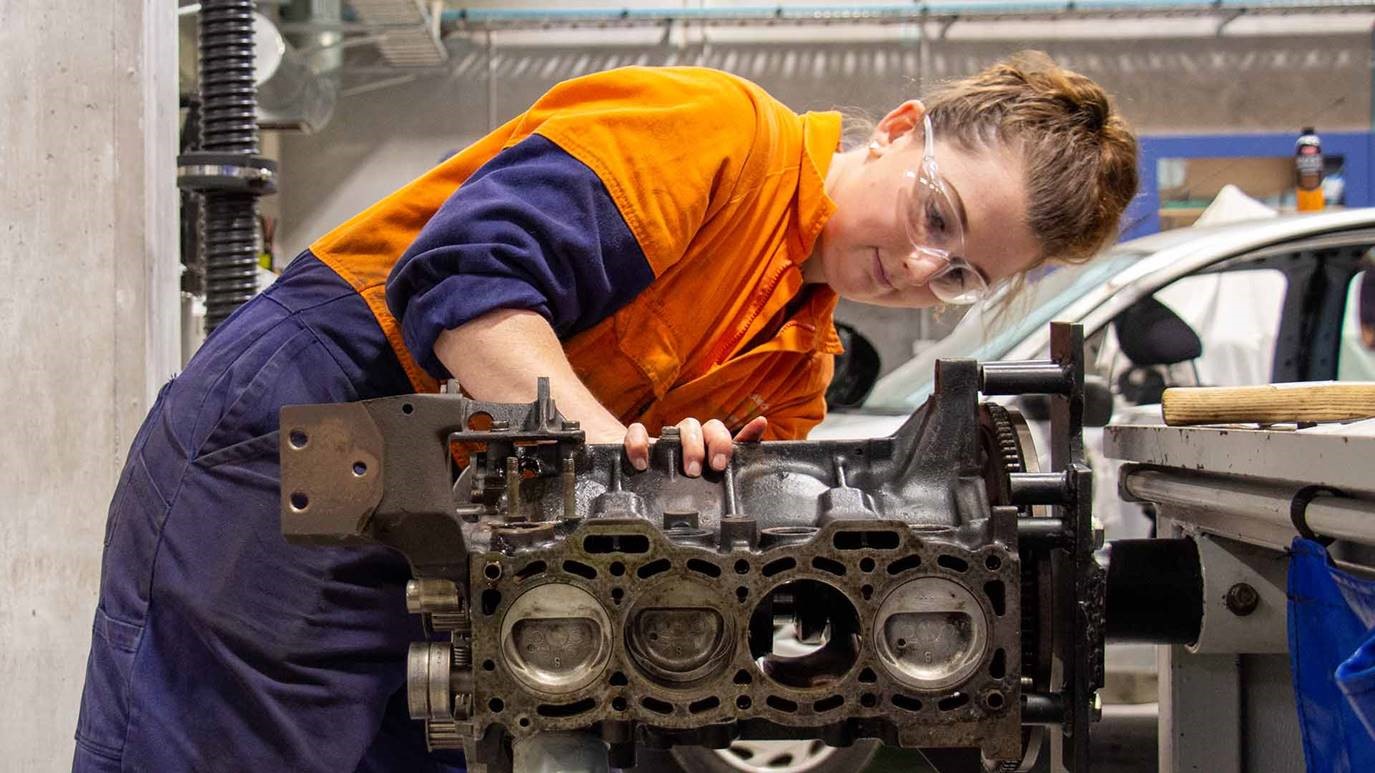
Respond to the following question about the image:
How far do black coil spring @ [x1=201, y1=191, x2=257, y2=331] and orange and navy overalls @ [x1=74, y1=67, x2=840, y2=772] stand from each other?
0.96m

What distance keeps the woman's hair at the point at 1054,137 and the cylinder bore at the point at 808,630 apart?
0.65 m

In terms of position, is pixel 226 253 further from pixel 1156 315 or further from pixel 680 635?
pixel 1156 315

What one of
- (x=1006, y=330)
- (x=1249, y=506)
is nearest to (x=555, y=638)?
(x=1249, y=506)

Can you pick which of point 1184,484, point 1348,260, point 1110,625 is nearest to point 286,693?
point 1110,625

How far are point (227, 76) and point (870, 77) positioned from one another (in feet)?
15.5

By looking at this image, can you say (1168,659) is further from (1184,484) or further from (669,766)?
(669,766)

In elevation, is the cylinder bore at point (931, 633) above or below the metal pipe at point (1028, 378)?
below

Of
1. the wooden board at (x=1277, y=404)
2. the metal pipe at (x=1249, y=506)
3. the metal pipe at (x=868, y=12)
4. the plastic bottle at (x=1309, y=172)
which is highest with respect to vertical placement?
the metal pipe at (x=868, y=12)

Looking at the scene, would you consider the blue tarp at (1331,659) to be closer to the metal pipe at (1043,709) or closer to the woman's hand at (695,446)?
the metal pipe at (1043,709)

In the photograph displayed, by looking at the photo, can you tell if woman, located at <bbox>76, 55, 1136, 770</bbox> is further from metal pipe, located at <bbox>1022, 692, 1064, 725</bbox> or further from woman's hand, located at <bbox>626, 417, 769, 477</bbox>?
metal pipe, located at <bbox>1022, 692, 1064, 725</bbox>

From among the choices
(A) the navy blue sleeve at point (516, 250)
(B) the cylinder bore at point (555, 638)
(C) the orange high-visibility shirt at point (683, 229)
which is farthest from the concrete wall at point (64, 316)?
(B) the cylinder bore at point (555, 638)

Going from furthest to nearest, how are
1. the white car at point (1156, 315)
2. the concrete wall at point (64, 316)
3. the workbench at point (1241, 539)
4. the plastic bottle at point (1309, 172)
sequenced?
the plastic bottle at point (1309, 172) < the white car at point (1156, 315) < the concrete wall at point (64, 316) < the workbench at point (1241, 539)

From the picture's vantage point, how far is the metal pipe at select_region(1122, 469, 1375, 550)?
2.93 ft

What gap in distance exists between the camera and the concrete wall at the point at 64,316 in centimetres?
204
